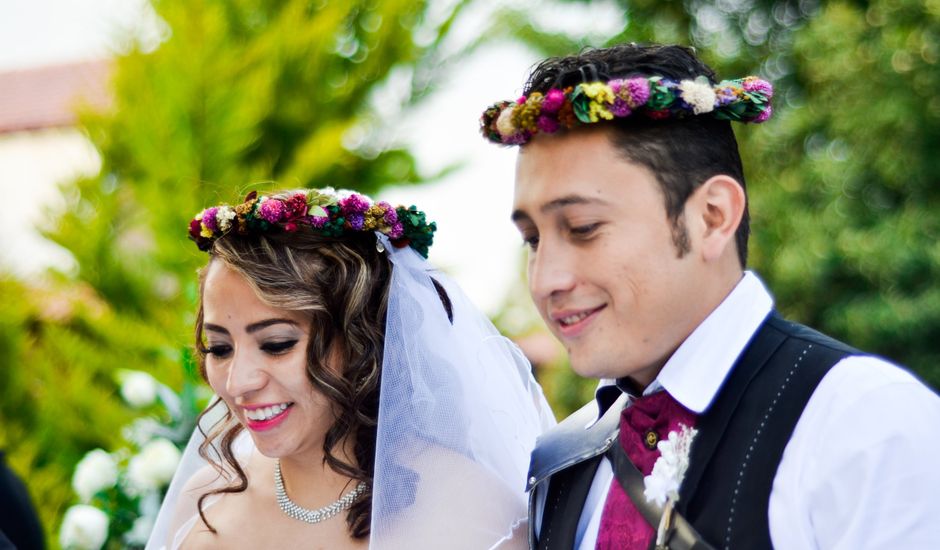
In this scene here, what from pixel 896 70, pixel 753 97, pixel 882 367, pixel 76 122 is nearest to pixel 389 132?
pixel 76 122

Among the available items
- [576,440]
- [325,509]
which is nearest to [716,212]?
[576,440]

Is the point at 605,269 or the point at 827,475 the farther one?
the point at 605,269

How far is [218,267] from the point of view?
2738 millimetres

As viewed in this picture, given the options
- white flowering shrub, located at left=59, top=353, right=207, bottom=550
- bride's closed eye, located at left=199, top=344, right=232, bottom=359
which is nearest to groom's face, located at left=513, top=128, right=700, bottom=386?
→ bride's closed eye, located at left=199, top=344, right=232, bottom=359

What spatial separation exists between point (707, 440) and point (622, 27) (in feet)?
26.7

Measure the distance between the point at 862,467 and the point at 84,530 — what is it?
280cm

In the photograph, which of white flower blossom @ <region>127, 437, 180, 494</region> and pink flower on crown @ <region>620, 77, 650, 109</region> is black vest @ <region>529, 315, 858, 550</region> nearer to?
pink flower on crown @ <region>620, 77, 650, 109</region>

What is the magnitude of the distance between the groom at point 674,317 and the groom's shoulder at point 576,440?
77mm

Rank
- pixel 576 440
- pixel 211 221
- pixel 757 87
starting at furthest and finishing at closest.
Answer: pixel 211 221 → pixel 576 440 → pixel 757 87

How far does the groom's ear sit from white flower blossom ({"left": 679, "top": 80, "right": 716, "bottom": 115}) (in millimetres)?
145

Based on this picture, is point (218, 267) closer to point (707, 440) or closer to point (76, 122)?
point (707, 440)

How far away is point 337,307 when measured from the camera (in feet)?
8.83

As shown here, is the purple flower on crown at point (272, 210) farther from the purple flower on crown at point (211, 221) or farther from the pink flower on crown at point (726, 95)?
the pink flower on crown at point (726, 95)

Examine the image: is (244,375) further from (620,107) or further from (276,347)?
(620,107)
